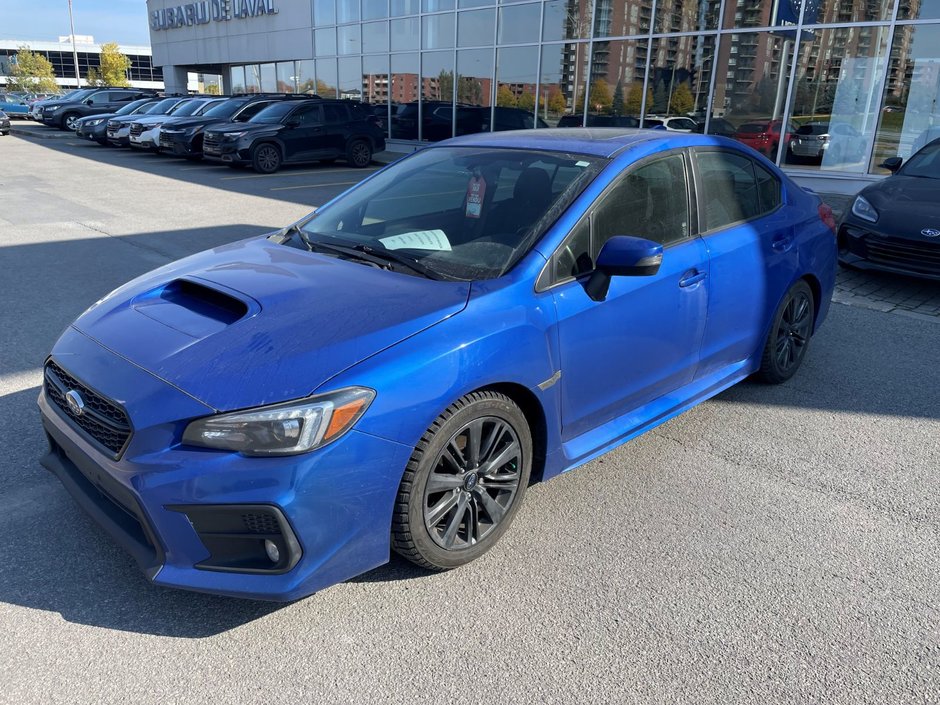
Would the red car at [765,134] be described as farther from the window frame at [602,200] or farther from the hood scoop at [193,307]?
the hood scoop at [193,307]

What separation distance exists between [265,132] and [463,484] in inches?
622

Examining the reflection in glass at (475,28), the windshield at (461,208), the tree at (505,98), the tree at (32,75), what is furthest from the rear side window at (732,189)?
the tree at (32,75)

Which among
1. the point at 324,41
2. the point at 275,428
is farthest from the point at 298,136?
the point at 275,428

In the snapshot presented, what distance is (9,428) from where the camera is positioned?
4.00 meters

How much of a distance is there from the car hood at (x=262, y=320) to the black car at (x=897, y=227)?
555 cm

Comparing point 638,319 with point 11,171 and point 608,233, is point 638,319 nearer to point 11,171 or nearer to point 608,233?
point 608,233

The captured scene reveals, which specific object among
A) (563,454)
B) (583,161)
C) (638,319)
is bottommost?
(563,454)

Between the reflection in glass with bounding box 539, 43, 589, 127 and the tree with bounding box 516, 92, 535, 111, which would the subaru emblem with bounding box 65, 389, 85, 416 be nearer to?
the reflection in glass with bounding box 539, 43, 589, 127

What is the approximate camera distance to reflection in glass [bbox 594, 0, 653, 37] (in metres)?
16.1

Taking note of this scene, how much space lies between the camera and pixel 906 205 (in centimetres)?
704

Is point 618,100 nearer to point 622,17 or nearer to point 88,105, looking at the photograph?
point 622,17

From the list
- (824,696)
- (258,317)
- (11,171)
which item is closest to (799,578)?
(824,696)

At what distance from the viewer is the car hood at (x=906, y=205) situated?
677 centimetres

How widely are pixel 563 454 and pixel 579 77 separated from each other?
1616cm
